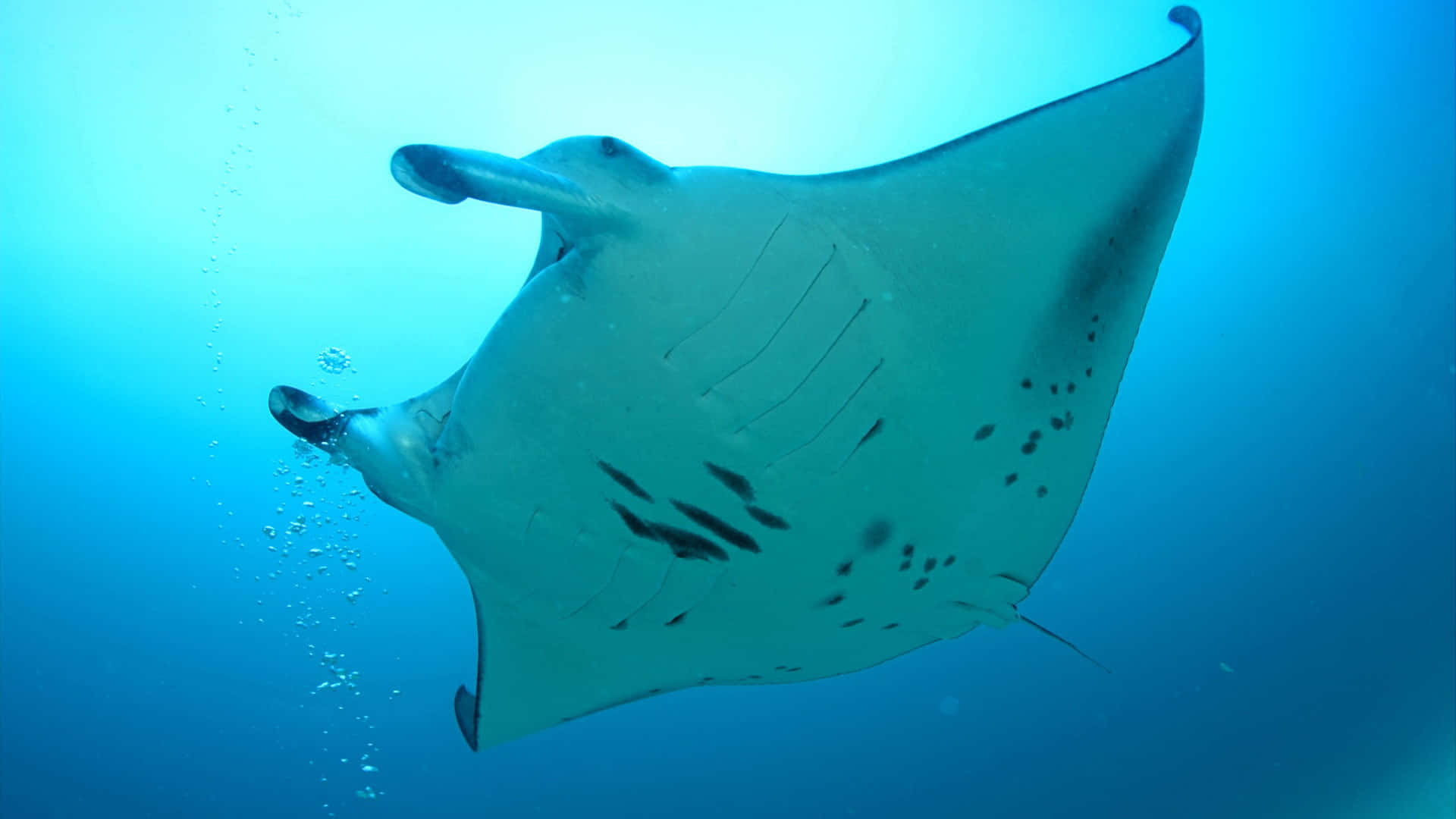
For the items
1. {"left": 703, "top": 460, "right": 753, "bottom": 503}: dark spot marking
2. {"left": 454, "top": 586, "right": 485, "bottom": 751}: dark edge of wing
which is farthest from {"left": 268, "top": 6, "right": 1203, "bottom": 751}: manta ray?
{"left": 454, "top": 586, "right": 485, "bottom": 751}: dark edge of wing

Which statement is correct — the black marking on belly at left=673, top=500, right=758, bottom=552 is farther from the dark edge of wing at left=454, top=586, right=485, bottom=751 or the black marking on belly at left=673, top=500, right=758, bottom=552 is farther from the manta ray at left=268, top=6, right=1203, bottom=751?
the dark edge of wing at left=454, top=586, right=485, bottom=751

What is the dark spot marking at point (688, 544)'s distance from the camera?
1775mm

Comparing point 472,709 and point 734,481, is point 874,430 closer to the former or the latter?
point 734,481

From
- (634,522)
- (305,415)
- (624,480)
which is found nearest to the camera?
(305,415)

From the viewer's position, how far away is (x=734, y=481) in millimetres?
1700

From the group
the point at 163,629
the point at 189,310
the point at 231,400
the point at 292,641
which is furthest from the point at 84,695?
the point at 189,310

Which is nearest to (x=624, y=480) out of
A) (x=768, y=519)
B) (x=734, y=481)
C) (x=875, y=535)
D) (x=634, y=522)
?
(x=634, y=522)

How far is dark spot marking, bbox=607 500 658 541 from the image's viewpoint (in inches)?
67.4

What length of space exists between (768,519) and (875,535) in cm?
35

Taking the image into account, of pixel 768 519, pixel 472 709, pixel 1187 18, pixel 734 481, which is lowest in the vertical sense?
pixel 472 709

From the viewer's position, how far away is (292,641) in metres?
12.2

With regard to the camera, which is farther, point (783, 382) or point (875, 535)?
point (875, 535)

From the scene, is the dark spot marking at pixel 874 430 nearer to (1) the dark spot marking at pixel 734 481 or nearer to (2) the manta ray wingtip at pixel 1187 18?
(1) the dark spot marking at pixel 734 481

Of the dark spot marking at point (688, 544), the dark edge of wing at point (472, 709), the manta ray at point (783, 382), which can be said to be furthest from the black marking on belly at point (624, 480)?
the dark edge of wing at point (472, 709)
